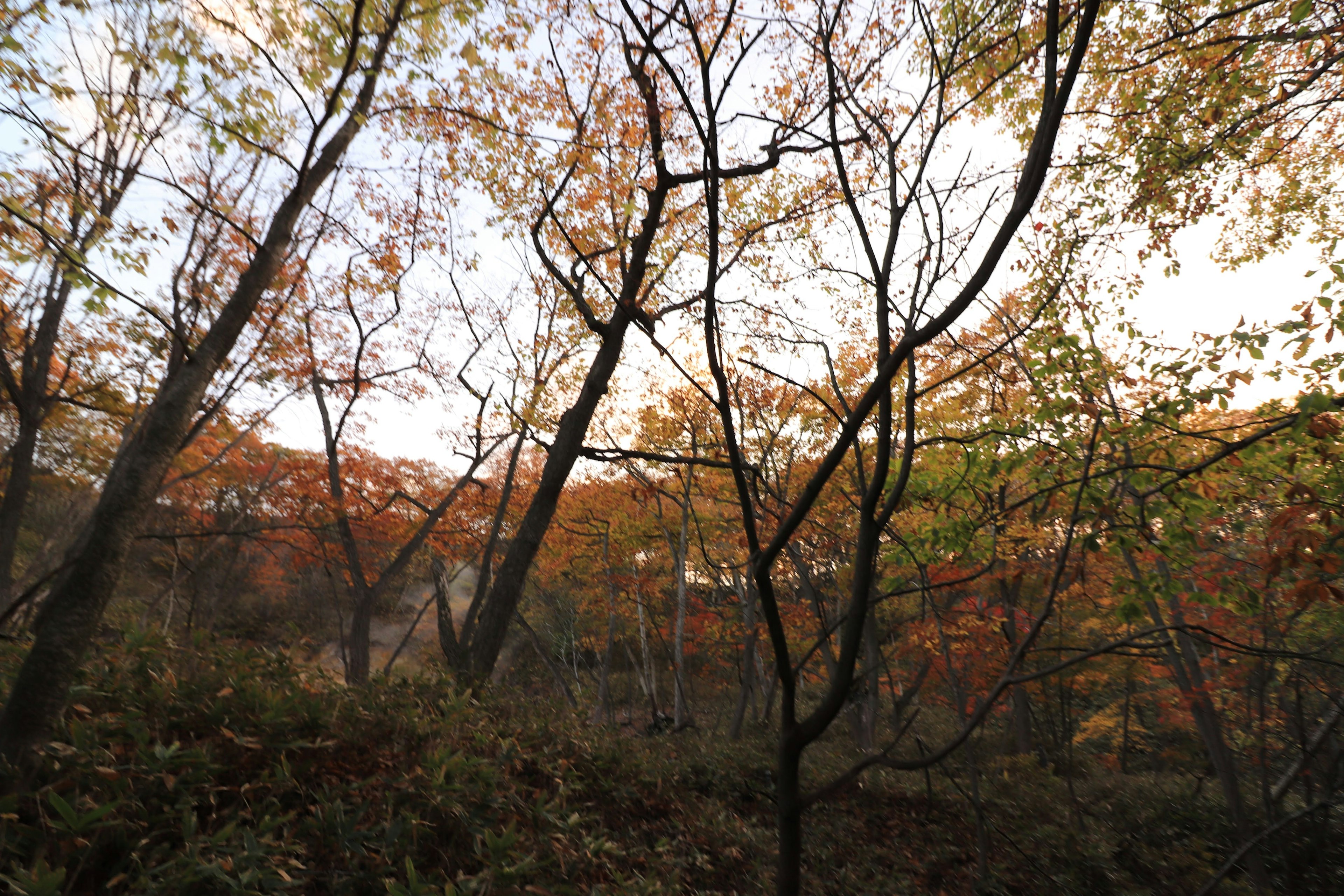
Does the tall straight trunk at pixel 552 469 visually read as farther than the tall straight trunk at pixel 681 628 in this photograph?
No

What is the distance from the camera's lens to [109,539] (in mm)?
3346

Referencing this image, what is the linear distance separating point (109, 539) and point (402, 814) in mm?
2239

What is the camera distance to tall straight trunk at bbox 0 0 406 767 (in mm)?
3158

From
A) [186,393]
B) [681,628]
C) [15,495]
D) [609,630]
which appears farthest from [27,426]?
[609,630]

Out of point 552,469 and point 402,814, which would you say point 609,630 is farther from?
point 402,814

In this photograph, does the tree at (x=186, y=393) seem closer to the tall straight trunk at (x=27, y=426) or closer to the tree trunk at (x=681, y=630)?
the tall straight trunk at (x=27, y=426)

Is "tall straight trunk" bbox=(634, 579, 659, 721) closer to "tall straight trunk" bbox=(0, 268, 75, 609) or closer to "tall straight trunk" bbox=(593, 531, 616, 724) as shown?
"tall straight trunk" bbox=(593, 531, 616, 724)

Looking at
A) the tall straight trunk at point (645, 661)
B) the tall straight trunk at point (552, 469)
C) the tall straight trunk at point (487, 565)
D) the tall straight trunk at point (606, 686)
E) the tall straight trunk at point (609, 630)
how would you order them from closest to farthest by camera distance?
1. the tall straight trunk at point (552, 469)
2. the tall straight trunk at point (487, 565)
3. the tall straight trunk at point (645, 661)
4. the tall straight trunk at point (609, 630)
5. the tall straight trunk at point (606, 686)

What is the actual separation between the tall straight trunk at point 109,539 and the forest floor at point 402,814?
1.11 ft

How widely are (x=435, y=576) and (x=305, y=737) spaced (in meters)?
7.09

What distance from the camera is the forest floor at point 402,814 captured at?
10.3ft

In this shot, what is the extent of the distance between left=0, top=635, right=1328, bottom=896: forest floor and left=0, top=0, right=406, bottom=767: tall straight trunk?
0.34 m

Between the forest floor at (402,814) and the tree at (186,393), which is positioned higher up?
the tree at (186,393)

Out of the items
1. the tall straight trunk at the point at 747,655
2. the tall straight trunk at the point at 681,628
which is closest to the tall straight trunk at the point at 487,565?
the tall straight trunk at the point at 681,628
